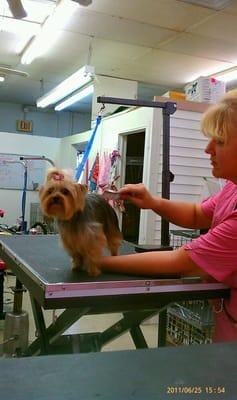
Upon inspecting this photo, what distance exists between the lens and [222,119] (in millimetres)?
1235

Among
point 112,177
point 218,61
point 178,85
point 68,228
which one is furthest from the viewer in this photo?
point 178,85

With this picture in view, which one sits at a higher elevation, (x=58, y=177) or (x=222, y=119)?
(x=222, y=119)

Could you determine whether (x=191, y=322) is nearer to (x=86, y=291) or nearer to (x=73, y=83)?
(x=86, y=291)

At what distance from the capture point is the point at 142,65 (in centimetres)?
558

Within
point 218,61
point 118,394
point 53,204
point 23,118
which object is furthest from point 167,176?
point 23,118

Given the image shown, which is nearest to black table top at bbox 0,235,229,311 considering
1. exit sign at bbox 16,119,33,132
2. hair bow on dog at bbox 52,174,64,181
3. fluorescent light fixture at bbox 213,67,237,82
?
hair bow on dog at bbox 52,174,64,181

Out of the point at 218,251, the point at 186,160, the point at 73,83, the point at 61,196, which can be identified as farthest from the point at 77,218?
the point at 73,83

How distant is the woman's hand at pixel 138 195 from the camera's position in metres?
1.63

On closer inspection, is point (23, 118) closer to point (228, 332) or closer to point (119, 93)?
point (119, 93)

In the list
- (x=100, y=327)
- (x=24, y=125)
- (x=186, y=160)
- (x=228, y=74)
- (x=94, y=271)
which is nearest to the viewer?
(x=94, y=271)

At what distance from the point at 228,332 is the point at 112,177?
275 cm

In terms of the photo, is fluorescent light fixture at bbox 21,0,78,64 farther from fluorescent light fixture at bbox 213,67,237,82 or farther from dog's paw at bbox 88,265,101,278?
dog's paw at bbox 88,265,101,278

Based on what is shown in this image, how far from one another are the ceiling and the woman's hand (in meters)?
2.55

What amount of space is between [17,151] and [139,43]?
3.23 m
